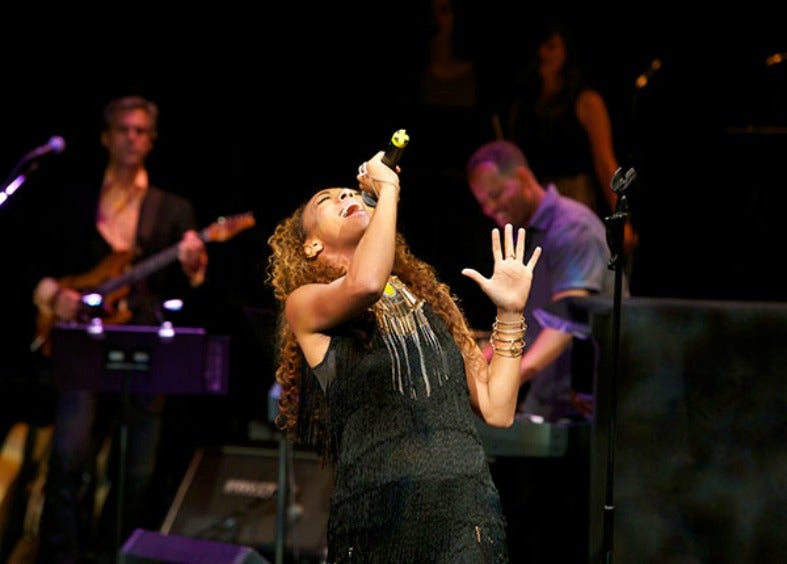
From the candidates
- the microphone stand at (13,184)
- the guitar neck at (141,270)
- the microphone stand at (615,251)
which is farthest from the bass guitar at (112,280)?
the microphone stand at (615,251)

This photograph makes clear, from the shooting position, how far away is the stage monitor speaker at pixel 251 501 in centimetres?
655

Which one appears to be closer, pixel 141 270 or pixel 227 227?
pixel 141 270

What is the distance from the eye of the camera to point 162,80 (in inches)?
292

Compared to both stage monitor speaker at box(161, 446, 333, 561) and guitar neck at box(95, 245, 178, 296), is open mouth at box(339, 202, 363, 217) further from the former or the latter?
stage monitor speaker at box(161, 446, 333, 561)

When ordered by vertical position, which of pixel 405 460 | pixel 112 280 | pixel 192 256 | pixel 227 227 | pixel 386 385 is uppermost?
pixel 227 227

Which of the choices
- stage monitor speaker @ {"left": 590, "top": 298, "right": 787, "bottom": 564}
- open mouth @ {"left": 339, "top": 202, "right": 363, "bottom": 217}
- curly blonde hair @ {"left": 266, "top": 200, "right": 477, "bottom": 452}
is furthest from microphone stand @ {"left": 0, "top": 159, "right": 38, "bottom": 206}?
stage monitor speaker @ {"left": 590, "top": 298, "right": 787, "bottom": 564}

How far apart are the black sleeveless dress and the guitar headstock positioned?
3.30 m

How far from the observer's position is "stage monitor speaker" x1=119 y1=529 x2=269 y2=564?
178 inches

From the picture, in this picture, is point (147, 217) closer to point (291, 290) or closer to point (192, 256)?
point (192, 256)

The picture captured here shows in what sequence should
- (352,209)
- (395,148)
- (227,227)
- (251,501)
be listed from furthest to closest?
(251,501)
(227,227)
(352,209)
(395,148)

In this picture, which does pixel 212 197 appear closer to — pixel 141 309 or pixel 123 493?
pixel 141 309

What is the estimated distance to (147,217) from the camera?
651 cm

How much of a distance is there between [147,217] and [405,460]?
353 cm

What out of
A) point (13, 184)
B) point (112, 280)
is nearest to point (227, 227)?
point (112, 280)
